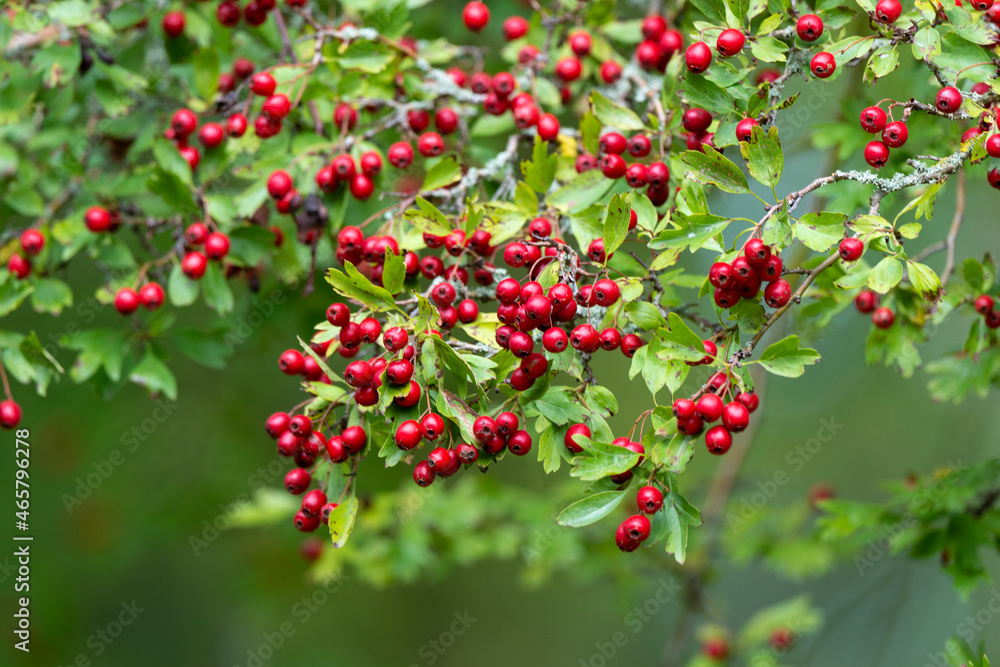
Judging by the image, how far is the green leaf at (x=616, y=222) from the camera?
1.61m

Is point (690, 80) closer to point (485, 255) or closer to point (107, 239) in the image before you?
point (485, 255)

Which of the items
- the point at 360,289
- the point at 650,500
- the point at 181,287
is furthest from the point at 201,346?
the point at 650,500

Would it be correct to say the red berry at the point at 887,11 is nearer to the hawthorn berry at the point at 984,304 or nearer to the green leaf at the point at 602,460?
the hawthorn berry at the point at 984,304

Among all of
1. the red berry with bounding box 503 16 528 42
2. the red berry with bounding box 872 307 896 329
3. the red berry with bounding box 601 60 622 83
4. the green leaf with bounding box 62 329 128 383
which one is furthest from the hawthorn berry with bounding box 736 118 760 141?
the green leaf with bounding box 62 329 128 383

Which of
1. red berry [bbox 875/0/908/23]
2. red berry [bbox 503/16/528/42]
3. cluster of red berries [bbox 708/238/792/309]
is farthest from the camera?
red berry [bbox 503/16/528/42]

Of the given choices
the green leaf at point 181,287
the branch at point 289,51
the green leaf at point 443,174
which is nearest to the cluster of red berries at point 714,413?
the green leaf at point 443,174

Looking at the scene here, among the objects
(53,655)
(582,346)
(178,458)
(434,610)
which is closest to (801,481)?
(434,610)

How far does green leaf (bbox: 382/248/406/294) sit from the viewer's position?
63.5 inches

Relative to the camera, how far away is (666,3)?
2873 mm

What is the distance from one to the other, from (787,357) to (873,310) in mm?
927

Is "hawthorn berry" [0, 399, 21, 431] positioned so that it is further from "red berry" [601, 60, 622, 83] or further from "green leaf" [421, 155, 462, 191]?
"red berry" [601, 60, 622, 83]

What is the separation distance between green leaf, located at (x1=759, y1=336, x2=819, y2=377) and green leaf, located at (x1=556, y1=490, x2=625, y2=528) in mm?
421

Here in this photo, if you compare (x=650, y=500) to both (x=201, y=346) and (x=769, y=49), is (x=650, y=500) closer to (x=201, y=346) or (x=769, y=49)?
(x=769, y=49)

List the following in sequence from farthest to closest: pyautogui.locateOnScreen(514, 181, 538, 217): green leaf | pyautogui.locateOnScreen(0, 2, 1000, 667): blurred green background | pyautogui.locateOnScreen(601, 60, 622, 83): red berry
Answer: pyautogui.locateOnScreen(0, 2, 1000, 667): blurred green background → pyautogui.locateOnScreen(601, 60, 622, 83): red berry → pyautogui.locateOnScreen(514, 181, 538, 217): green leaf
